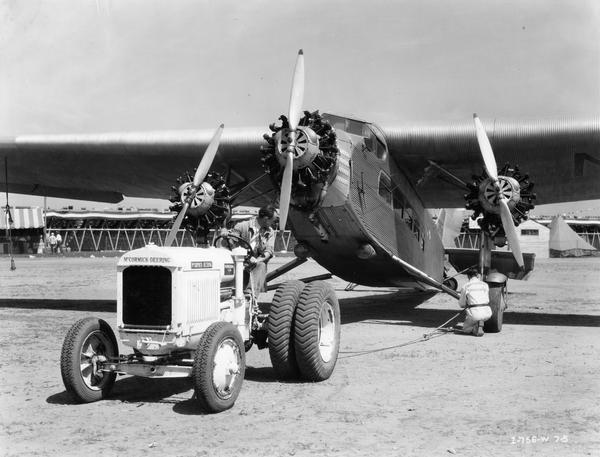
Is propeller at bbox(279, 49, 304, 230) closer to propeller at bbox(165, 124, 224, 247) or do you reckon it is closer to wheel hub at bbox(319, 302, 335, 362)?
wheel hub at bbox(319, 302, 335, 362)

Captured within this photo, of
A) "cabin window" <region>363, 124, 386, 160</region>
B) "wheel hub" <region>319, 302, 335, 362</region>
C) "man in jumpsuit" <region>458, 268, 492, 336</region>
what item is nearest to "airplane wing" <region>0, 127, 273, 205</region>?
"cabin window" <region>363, 124, 386, 160</region>

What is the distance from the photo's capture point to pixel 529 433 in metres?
4.73

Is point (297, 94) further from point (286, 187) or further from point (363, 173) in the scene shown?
point (363, 173)

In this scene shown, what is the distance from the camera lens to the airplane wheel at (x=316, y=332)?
21.0ft

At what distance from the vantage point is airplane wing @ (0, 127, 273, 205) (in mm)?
13586

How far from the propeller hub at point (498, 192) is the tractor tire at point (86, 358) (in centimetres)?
775

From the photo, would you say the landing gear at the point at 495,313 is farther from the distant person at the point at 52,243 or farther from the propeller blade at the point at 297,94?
the distant person at the point at 52,243

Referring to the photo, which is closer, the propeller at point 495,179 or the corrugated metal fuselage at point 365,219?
the corrugated metal fuselage at point 365,219

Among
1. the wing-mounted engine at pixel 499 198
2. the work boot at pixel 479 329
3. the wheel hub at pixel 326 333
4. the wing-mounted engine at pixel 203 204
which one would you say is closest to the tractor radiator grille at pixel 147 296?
the wheel hub at pixel 326 333

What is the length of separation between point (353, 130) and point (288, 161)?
214cm

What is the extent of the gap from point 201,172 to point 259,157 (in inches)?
99.1

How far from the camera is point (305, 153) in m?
8.95

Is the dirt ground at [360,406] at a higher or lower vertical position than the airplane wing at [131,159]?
lower

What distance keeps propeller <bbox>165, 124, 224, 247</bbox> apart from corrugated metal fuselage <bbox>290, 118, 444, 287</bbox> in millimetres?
2052
